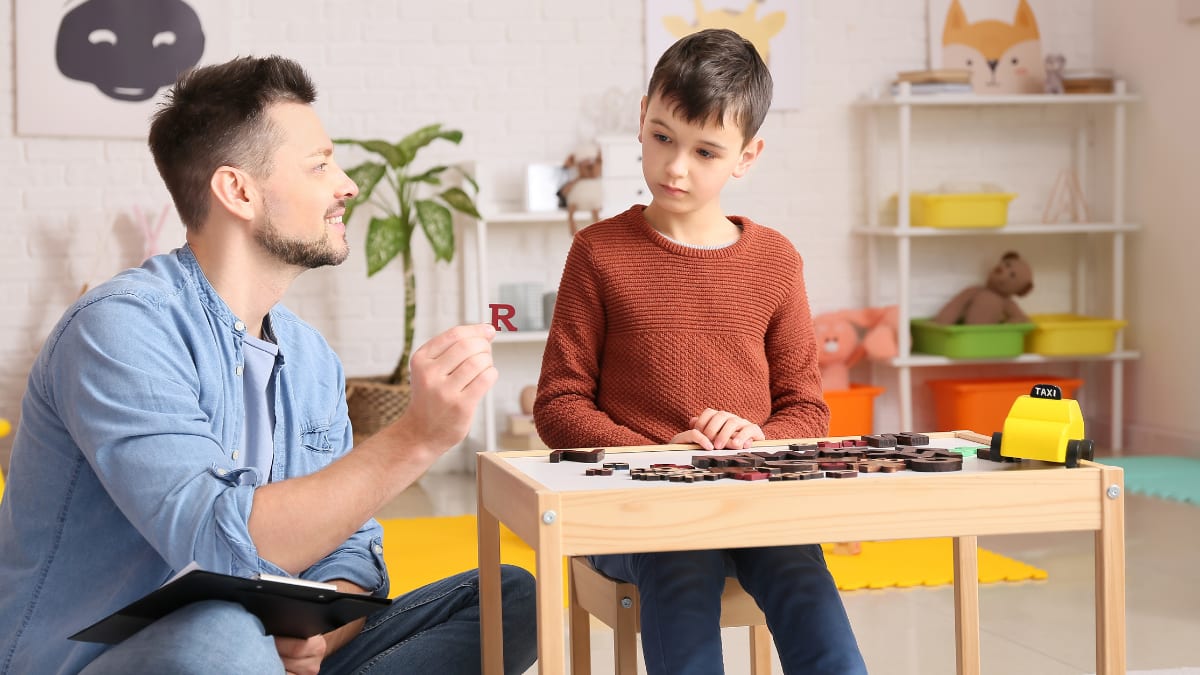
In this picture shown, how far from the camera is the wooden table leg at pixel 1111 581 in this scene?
144 cm

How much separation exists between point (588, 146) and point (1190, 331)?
2257 millimetres

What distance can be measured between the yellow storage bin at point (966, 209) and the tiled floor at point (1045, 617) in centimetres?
160

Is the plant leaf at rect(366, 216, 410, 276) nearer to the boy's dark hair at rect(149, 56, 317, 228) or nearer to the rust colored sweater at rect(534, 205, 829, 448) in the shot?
the rust colored sweater at rect(534, 205, 829, 448)

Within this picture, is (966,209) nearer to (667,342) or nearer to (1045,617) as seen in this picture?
(1045,617)

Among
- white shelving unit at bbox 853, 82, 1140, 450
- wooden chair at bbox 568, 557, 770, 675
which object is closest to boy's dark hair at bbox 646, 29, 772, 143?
wooden chair at bbox 568, 557, 770, 675

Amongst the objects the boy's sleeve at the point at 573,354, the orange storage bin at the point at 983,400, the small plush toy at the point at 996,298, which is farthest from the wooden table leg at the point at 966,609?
the small plush toy at the point at 996,298

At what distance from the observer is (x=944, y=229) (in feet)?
16.1

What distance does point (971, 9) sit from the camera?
17.0 ft

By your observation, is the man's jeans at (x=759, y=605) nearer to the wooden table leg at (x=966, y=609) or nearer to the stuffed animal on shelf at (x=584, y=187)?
the wooden table leg at (x=966, y=609)

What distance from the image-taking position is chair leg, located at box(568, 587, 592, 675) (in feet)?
6.20

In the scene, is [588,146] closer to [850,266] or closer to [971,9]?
[850,266]

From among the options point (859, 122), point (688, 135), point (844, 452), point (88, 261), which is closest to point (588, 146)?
point (859, 122)

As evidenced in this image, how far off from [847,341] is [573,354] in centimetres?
309

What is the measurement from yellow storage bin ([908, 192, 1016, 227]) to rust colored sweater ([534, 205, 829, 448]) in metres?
3.00
